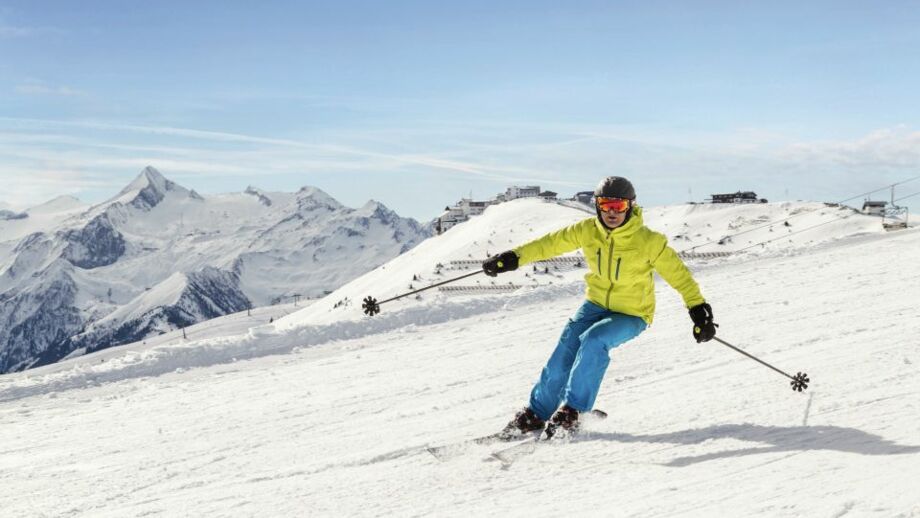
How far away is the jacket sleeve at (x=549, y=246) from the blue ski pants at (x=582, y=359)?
505 millimetres

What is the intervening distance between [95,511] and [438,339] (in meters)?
7.03

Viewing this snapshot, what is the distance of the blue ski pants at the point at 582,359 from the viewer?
5.37 m

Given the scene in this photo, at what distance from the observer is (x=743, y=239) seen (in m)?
53.5

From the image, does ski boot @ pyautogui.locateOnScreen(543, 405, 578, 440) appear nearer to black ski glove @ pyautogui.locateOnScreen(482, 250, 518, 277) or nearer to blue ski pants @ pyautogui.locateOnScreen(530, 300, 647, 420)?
blue ski pants @ pyautogui.locateOnScreen(530, 300, 647, 420)

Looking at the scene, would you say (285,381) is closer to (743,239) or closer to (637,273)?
(637,273)

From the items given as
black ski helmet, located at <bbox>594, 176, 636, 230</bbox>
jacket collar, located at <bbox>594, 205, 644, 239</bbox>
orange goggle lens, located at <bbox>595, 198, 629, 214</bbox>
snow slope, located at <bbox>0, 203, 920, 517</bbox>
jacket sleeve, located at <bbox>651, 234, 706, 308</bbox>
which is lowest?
snow slope, located at <bbox>0, 203, 920, 517</bbox>

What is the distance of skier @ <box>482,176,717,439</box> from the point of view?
17.7 feet

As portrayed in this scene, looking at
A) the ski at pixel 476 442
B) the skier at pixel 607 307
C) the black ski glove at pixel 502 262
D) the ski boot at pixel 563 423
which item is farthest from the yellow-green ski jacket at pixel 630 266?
the ski at pixel 476 442

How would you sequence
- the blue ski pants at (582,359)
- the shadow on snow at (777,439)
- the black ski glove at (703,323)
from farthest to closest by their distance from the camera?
the black ski glove at (703,323) < the blue ski pants at (582,359) < the shadow on snow at (777,439)

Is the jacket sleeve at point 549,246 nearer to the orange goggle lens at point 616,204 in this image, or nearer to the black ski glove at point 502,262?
the black ski glove at point 502,262

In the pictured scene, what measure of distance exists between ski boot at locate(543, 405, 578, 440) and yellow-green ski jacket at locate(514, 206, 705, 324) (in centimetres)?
88

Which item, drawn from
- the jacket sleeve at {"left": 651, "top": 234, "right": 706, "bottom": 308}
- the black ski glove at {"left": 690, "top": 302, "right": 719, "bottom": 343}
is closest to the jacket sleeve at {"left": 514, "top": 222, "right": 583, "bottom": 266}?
the jacket sleeve at {"left": 651, "top": 234, "right": 706, "bottom": 308}

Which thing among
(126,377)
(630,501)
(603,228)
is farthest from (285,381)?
(630,501)

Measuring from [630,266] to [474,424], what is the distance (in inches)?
70.1
